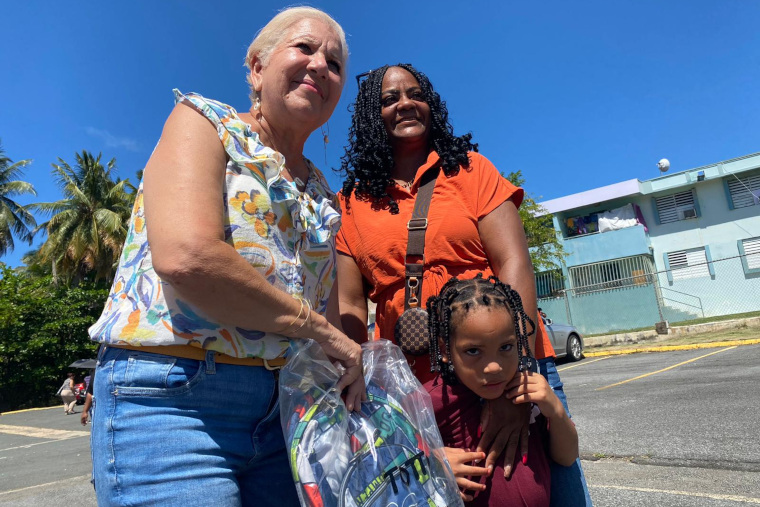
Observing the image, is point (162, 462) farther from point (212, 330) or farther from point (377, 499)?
point (377, 499)

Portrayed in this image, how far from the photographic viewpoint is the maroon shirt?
1.63 m

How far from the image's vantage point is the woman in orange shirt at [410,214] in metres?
1.96

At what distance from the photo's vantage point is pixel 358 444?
148 cm

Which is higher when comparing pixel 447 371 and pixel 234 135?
pixel 234 135

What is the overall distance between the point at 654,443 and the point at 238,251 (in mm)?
4648

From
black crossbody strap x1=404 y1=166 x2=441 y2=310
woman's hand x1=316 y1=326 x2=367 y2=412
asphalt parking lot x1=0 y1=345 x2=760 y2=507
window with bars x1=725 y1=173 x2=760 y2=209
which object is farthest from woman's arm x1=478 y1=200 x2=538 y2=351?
window with bars x1=725 y1=173 x2=760 y2=209

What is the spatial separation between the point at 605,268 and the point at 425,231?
23.8 m

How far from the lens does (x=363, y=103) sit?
2.44 m

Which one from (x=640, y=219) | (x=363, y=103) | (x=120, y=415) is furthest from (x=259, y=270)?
(x=640, y=219)

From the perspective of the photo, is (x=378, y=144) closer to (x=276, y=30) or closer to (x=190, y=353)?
(x=276, y=30)

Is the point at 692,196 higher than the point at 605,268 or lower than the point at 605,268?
higher

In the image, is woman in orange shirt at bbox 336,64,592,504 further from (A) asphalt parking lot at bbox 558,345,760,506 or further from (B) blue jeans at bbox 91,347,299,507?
(A) asphalt parking lot at bbox 558,345,760,506

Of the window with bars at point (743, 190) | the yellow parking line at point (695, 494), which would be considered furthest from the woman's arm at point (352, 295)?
the window with bars at point (743, 190)

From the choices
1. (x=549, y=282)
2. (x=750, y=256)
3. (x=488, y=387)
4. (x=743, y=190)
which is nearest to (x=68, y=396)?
(x=488, y=387)
